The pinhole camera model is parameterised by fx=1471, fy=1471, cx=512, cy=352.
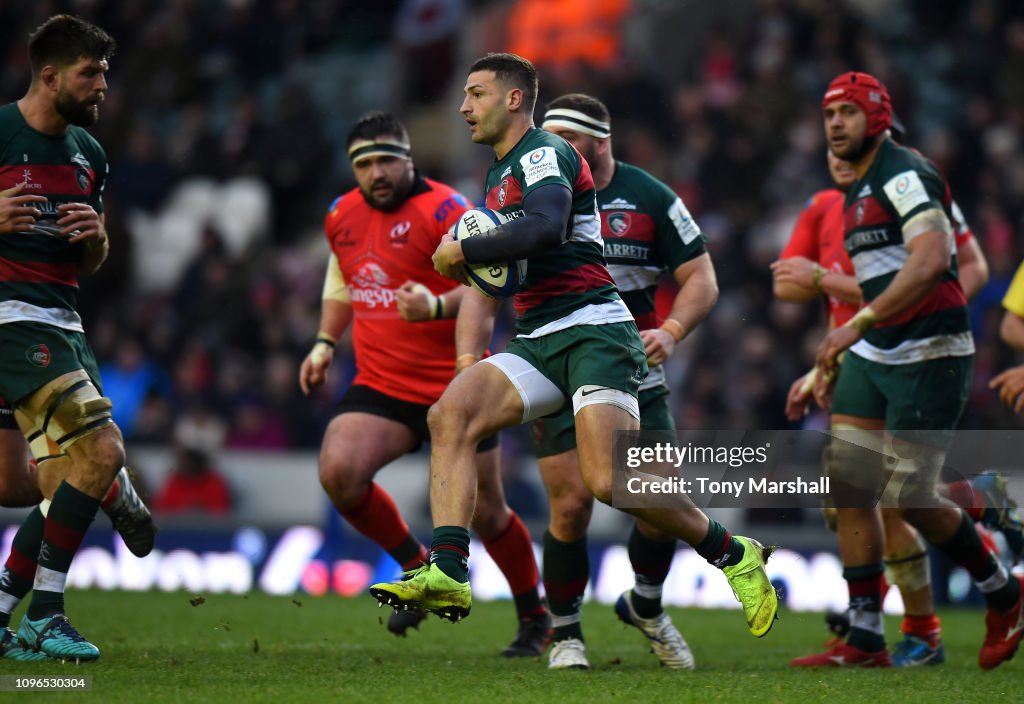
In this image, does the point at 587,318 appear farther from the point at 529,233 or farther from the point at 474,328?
the point at 474,328

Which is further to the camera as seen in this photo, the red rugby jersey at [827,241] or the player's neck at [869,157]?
the red rugby jersey at [827,241]

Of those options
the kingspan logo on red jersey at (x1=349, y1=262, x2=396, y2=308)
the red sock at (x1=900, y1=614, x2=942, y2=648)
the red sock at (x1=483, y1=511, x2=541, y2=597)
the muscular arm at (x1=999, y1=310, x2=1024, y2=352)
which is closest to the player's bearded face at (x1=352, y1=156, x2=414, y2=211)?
the kingspan logo on red jersey at (x1=349, y1=262, x2=396, y2=308)

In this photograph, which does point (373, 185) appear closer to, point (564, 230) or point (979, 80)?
point (564, 230)

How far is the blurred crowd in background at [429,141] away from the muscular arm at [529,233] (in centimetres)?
660

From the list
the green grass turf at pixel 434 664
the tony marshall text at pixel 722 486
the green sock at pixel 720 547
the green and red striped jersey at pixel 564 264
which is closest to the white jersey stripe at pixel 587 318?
the green and red striped jersey at pixel 564 264

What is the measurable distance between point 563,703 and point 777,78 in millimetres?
10391

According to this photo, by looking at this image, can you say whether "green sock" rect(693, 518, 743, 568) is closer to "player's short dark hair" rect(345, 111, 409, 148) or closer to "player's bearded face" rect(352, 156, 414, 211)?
"player's bearded face" rect(352, 156, 414, 211)

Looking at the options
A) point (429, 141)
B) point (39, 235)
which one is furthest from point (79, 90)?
point (429, 141)

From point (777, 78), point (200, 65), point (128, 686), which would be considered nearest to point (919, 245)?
point (128, 686)

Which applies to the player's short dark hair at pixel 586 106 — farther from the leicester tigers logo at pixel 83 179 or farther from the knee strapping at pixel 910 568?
the knee strapping at pixel 910 568

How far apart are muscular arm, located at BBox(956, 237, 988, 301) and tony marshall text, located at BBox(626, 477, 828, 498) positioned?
127 centimetres

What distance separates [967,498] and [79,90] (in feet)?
15.3

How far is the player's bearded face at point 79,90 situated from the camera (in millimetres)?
6504

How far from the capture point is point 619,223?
23.8 feet
